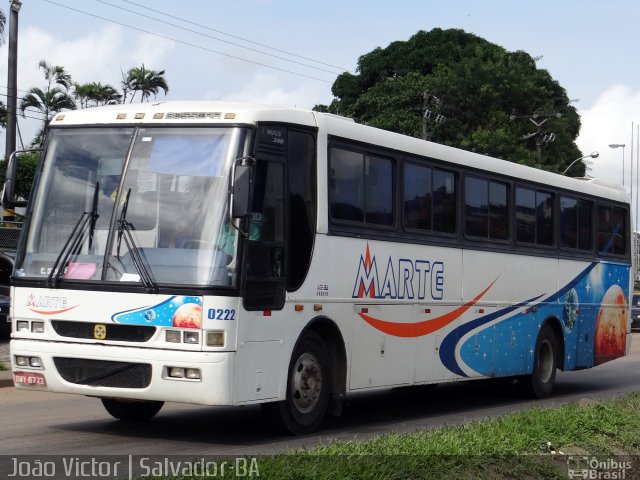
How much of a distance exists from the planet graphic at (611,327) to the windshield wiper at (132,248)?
10.1 metres

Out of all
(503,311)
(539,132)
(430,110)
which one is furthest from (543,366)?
(430,110)

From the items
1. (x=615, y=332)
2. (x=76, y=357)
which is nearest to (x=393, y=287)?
(x=76, y=357)

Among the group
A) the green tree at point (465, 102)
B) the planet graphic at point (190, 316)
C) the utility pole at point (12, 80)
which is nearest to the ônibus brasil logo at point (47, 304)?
the planet graphic at point (190, 316)

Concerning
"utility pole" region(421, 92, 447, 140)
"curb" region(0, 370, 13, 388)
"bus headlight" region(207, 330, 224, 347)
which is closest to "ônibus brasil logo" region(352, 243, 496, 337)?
"bus headlight" region(207, 330, 224, 347)

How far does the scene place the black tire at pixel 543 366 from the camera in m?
15.9

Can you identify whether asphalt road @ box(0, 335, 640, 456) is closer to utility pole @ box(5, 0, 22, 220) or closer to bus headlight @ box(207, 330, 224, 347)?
bus headlight @ box(207, 330, 224, 347)

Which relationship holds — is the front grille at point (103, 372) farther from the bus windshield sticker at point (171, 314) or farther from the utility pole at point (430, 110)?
the utility pole at point (430, 110)

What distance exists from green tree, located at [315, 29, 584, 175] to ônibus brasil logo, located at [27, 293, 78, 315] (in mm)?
38538

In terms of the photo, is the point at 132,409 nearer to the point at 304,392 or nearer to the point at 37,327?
the point at 37,327

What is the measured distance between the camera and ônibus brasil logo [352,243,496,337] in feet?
38.0

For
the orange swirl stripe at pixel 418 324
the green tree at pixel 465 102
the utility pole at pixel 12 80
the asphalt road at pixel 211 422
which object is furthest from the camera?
the green tree at pixel 465 102

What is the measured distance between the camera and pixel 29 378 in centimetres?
991

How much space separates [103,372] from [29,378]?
2.58ft

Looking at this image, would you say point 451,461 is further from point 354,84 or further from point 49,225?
point 354,84
